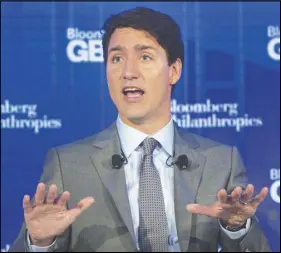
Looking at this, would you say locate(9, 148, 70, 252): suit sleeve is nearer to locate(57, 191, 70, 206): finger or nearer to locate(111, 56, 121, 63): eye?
locate(57, 191, 70, 206): finger

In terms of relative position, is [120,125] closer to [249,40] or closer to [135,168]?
[135,168]

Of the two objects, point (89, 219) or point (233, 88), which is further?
point (233, 88)

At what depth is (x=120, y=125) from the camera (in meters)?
2.11

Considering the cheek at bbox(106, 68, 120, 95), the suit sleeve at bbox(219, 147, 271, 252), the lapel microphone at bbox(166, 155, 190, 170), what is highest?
the cheek at bbox(106, 68, 120, 95)

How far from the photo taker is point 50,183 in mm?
1946

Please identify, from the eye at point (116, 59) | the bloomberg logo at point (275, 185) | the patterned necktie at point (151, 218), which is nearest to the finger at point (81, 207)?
the patterned necktie at point (151, 218)

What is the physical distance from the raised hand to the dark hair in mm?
732

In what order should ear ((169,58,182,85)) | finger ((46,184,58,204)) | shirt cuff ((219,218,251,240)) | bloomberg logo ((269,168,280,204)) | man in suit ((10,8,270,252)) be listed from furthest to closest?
1. bloomberg logo ((269,168,280,204))
2. ear ((169,58,182,85))
3. man in suit ((10,8,270,252))
4. shirt cuff ((219,218,251,240))
5. finger ((46,184,58,204))

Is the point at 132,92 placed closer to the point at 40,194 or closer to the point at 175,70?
the point at 175,70

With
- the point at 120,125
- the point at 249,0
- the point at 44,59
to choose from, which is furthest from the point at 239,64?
the point at 44,59

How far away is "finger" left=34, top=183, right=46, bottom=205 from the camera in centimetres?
157

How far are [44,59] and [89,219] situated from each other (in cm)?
100

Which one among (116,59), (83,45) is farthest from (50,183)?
(83,45)

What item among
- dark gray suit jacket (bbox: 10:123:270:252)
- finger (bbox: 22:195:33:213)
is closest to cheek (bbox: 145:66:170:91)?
dark gray suit jacket (bbox: 10:123:270:252)
